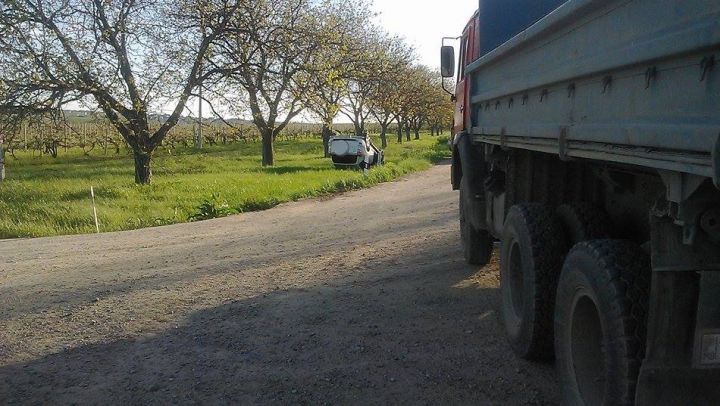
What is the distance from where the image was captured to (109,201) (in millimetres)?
14836

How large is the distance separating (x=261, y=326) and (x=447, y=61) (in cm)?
402

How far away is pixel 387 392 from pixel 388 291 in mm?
2363

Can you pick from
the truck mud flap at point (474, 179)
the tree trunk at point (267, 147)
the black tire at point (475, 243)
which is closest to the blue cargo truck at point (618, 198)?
the truck mud flap at point (474, 179)

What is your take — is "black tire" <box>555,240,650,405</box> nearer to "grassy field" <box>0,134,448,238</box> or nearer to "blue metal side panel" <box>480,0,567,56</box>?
"blue metal side panel" <box>480,0,567,56</box>

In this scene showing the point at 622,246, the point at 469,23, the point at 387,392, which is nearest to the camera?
the point at 622,246

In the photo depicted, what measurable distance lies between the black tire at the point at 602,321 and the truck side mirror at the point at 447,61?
15.4 feet

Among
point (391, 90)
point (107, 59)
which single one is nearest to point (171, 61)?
point (107, 59)

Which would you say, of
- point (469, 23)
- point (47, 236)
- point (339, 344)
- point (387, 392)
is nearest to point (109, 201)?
point (47, 236)

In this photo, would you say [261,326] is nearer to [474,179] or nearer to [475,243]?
[474,179]

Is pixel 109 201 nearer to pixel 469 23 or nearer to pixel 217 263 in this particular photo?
pixel 217 263

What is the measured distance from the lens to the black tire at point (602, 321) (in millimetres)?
2547

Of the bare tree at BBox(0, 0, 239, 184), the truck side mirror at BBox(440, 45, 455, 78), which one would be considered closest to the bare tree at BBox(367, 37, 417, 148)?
the bare tree at BBox(0, 0, 239, 184)

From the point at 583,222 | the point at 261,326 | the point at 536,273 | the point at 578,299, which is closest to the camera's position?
the point at 578,299

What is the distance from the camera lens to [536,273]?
3.92 metres
